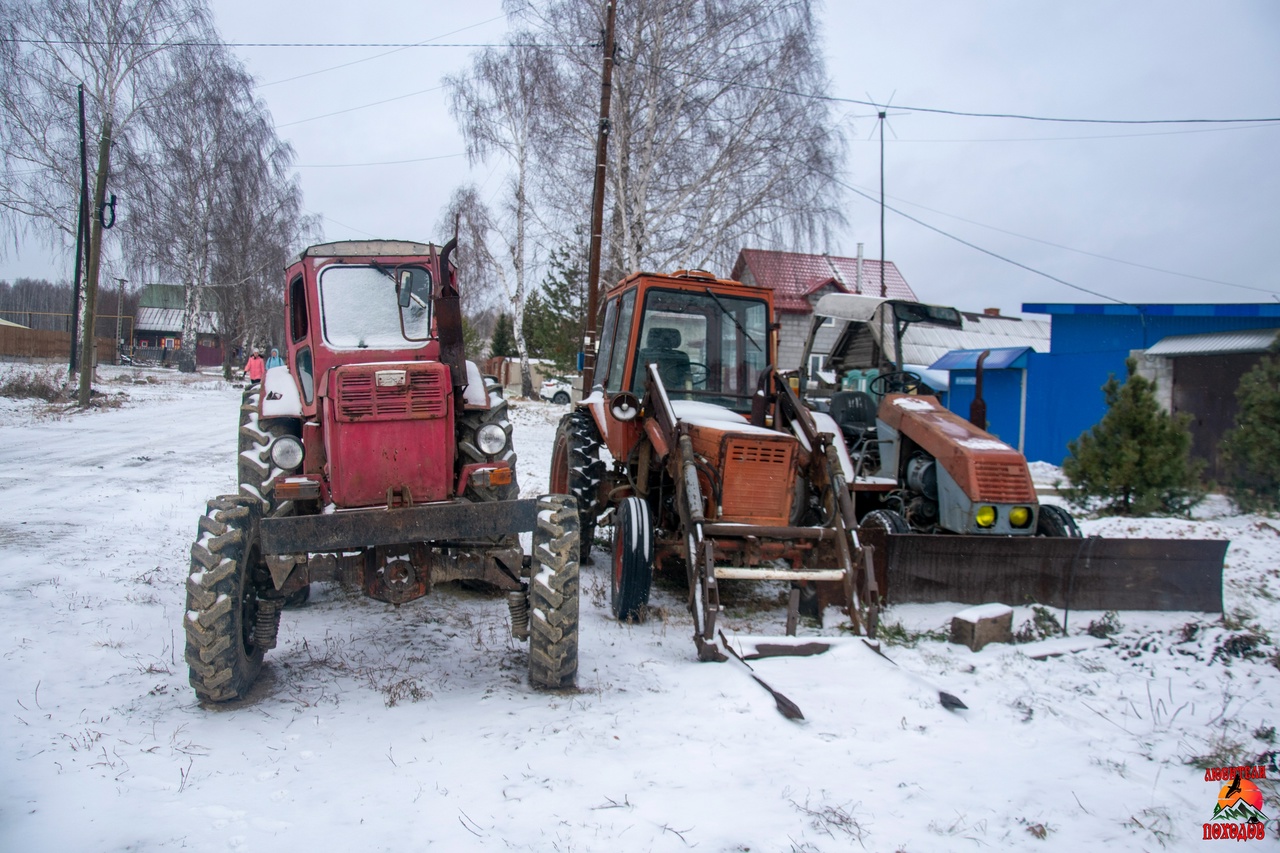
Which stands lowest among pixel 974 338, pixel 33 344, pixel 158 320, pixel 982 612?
pixel 982 612

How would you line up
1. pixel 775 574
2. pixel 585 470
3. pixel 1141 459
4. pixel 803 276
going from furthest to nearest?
1. pixel 803 276
2. pixel 1141 459
3. pixel 585 470
4. pixel 775 574

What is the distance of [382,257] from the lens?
5.28 meters

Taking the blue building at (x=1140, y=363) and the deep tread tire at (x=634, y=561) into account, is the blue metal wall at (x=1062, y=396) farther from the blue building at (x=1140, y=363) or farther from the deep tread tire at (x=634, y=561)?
the deep tread tire at (x=634, y=561)

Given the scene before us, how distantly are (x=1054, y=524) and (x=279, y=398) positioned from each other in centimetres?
546

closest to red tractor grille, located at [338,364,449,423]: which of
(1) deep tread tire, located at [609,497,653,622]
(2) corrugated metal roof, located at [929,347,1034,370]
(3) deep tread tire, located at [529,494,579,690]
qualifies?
(3) deep tread tire, located at [529,494,579,690]

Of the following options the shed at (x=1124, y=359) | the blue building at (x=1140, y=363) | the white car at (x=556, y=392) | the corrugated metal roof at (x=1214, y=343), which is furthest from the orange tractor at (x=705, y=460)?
the white car at (x=556, y=392)

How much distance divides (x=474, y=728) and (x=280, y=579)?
46.3 inches

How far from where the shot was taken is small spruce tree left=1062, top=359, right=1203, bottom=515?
32.3 feet

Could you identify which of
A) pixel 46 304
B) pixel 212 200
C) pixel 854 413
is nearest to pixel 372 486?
pixel 854 413

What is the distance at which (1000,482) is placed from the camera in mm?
6289

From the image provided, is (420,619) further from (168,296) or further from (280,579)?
(168,296)

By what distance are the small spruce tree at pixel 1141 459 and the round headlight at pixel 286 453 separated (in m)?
8.86

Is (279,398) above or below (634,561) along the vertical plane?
above

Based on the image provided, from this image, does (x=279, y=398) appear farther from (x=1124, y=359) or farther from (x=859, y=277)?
(x=859, y=277)
